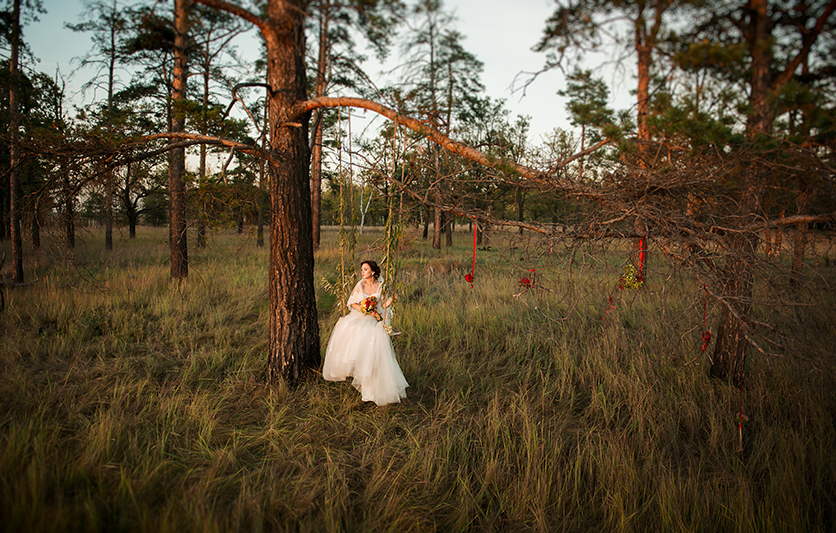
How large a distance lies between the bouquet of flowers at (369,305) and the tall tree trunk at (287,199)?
2.56 ft

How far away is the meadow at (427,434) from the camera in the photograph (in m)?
2.64

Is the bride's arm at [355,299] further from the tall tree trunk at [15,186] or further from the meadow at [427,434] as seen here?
the tall tree trunk at [15,186]

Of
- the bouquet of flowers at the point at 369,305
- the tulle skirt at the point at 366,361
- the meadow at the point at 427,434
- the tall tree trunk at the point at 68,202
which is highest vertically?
the tall tree trunk at the point at 68,202

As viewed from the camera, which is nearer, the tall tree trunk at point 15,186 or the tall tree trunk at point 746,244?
the tall tree trunk at point 746,244

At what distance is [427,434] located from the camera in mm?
3748

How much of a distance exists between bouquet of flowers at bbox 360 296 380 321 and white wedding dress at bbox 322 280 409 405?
2.5 inches

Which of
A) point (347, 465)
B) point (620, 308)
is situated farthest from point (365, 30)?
point (620, 308)

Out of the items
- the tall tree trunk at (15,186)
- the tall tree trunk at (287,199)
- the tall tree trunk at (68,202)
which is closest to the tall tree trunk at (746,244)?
the tall tree trunk at (287,199)

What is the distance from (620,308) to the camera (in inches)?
315

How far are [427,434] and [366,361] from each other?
3.19 feet

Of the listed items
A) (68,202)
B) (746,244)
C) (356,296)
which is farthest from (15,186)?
(746,244)

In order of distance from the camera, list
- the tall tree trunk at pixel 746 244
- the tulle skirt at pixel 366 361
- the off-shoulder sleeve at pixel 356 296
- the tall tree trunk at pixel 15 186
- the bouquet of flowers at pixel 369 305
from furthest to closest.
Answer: the tall tree trunk at pixel 15 186
the off-shoulder sleeve at pixel 356 296
the bouquet of flowers at pixel 369 305
the tulle skirt at pixel 366 361
the tall tree trunk at pixel 746 244

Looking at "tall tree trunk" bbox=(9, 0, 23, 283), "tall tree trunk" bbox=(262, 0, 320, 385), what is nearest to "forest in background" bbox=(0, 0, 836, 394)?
"tall tree trunk" bbox=(262, 0, 320, 385)

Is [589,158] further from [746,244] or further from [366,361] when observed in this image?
[366,361]
